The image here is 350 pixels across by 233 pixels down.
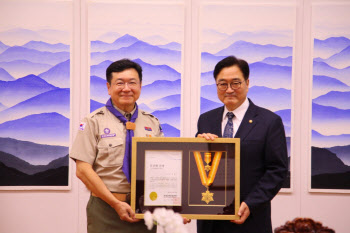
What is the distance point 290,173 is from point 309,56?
1193mm

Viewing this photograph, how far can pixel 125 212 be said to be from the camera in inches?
86.5

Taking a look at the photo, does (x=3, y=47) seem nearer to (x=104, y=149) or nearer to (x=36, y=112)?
(x=36, y=112)

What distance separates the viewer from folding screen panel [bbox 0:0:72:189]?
141 inches

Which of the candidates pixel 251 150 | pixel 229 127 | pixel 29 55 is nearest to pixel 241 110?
pixel 229 127

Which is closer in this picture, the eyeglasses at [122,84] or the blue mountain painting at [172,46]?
the eyeglasses at [122,84]

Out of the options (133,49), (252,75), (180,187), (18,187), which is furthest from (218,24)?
(18,187)

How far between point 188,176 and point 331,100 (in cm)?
212

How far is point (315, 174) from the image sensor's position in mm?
3617

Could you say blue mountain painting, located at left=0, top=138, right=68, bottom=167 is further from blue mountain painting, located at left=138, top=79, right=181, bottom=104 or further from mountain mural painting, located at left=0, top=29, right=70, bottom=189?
blue mountain painting, located at left=138, top=79, right=181, bottom=104

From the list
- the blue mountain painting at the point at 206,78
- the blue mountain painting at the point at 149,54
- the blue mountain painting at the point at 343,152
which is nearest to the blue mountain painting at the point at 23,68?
the blue mountain painting at the point at 149,54

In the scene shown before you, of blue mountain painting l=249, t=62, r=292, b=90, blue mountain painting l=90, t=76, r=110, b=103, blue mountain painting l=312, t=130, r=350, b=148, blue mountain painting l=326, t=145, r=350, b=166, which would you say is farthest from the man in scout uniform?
blue mountain painting l=326, t=145, r=350, b=166

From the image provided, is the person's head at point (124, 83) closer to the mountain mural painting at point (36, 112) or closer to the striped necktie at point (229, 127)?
the striped necktie at point (229, 127)

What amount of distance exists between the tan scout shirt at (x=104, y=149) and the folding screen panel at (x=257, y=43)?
1446 mm

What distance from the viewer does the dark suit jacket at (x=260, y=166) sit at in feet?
7.36
